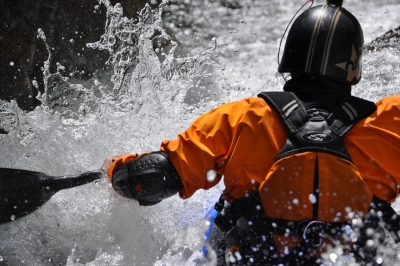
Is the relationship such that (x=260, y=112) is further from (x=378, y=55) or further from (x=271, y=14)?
(x=271, y=14)

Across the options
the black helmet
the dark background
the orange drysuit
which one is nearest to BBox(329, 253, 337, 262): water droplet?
the orange drysuit

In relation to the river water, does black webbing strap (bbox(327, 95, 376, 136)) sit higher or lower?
higher

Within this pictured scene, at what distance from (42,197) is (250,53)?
5.20m

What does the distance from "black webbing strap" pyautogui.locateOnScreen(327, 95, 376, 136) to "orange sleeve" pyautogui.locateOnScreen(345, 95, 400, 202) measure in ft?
0.11

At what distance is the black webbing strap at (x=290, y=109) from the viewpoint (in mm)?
2119

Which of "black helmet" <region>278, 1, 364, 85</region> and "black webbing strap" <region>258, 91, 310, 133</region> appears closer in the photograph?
"black webbing strap" <region>258, 91, 310, 133</region>

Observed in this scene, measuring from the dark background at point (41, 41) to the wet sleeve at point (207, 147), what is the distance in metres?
3.51

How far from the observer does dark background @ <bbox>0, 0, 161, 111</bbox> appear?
5.34m

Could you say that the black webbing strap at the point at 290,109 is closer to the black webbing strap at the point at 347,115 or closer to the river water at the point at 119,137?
the black webbing strap at the point at 347,115

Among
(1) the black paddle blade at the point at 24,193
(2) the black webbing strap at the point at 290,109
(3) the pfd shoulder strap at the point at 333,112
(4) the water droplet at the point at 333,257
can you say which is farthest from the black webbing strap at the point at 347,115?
(1) the black paddle blade at the point at 24,193

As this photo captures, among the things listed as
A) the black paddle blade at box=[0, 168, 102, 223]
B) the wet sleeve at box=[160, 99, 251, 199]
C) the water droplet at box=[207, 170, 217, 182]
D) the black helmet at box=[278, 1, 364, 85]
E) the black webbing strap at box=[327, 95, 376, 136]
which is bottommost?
the black paddle blade at box=[0, 168, 102, 223]

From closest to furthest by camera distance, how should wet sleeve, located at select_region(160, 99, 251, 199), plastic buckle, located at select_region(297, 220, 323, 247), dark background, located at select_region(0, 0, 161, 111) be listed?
plastic buckle, located at select_region(297, 220, 323, 247)
wet sleeve, located at select_region(160, 99, 251, 199)
dark background, located at select_region(0, 0, 161, 111)

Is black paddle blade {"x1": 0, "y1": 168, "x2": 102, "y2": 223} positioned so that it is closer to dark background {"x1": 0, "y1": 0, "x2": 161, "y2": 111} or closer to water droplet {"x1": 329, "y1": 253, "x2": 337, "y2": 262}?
water droplet {"x1": 329, "y1": 253, "x2": 337, "y2": 262}

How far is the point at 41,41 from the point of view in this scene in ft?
18.4
